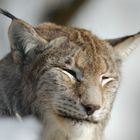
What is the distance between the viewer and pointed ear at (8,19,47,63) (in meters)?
7.37

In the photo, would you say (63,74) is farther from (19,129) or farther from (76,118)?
(19,129)

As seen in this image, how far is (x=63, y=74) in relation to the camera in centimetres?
739

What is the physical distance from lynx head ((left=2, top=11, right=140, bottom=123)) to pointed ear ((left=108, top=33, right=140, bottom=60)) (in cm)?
38

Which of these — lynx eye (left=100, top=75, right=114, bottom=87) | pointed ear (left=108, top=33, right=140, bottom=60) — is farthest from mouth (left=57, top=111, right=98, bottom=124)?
pointed ear (left=108, top=33, right=140, bottom=60)

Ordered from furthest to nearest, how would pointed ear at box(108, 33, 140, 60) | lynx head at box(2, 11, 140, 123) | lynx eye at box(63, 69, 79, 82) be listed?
pointed ear at box(108, 33, 140, 60) < lynx eye at box(63, 69, 79, 82) < lynx head at box(2, 11, 140, 123)

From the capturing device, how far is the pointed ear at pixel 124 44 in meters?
8.05

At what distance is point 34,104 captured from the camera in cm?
744

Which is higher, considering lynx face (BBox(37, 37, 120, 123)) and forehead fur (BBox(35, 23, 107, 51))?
forehead fur (BBox(35, 23, 107, 51))

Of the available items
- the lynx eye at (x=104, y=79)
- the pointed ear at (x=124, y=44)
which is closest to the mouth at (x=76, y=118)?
the lynx eye at (x=104, y=79)

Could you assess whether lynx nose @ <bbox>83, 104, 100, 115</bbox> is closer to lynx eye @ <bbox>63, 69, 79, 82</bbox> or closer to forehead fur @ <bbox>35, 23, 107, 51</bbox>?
lynx eye @ <bbox>63, 69, 79, 82</bbox>

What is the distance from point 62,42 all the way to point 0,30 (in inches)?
144

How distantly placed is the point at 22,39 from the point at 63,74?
0.40m

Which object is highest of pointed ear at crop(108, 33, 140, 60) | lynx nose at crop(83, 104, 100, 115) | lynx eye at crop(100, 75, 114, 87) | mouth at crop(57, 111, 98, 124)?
pointed ear at crop(108, 33, 140, 60)

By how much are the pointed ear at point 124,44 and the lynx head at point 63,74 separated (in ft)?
1.26
